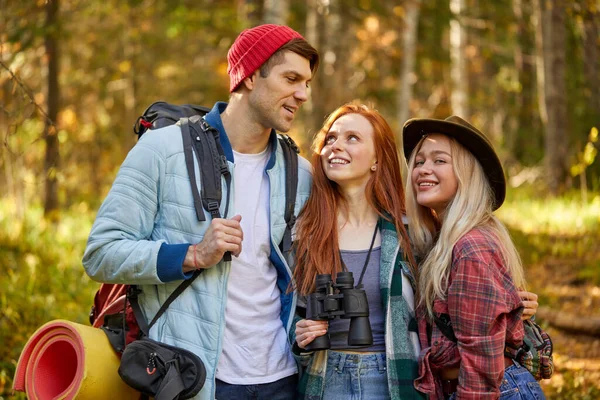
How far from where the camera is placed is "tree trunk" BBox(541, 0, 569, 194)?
12.1 meters

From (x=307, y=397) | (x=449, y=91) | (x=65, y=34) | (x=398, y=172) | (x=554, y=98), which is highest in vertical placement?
(x=449, y=91)

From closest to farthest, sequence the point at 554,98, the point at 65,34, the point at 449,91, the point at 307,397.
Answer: the point at 307,397, the point at 65,34, the point at 554,98, the point at 449,91

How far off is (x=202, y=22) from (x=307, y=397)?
10622 millimetres

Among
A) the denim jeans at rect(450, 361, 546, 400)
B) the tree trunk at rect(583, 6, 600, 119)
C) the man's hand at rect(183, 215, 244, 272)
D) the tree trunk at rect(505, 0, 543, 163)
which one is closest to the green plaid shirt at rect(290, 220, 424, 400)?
the denim jeans at rect(450, 361, 546, 400)

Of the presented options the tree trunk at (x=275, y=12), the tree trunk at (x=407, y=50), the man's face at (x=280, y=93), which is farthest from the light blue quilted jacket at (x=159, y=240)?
the tree trunk at (x=407, y=50)

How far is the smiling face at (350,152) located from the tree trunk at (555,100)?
932 cm

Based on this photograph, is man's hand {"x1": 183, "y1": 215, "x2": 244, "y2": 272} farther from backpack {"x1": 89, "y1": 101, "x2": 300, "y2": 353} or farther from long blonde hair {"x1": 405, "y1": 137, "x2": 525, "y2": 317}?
long blonde hair {"x1": 405, "y1": 137, "x2": 525, "y2": 317}

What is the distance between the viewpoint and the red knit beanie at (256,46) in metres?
3.67

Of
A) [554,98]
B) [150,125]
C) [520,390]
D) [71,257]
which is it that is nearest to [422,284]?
[520,390]

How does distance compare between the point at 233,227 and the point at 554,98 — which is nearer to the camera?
the point at 233,227

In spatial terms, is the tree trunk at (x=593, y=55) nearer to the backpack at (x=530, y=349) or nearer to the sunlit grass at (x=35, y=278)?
the backpack at (x=530, y=349)

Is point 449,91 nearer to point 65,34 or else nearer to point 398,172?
point 65,34

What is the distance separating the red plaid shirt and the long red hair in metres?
0.43

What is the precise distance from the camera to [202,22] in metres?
13.0
